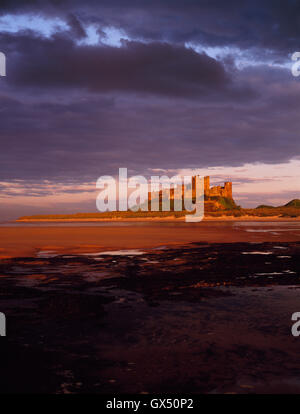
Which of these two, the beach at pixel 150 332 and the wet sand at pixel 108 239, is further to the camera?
the wet sand at pixel 108 239

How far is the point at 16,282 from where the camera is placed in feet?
37.3

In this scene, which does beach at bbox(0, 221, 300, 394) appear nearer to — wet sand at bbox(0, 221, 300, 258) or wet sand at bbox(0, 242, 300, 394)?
wet sand at bbox(0, 242, 300, 394)

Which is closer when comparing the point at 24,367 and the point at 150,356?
the point at 24,367

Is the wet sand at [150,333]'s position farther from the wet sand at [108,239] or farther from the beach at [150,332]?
the wet sand at [108,239]

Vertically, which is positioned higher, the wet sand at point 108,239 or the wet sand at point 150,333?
the wet sand at point 150,333

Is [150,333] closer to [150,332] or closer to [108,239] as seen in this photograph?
[150,332]

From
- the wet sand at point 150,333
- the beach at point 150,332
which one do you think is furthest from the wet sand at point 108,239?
the wet sand at point 150,333

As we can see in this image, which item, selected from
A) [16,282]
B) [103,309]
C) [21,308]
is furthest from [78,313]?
[16,282]

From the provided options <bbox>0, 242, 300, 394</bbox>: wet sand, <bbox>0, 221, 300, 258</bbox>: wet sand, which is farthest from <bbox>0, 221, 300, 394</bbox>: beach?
<bbox>0, 221, 300, 258</bbox>: wet sand

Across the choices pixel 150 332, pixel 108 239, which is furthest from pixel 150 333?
pixel 108 239
